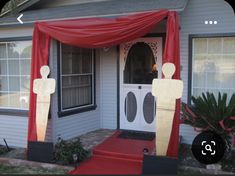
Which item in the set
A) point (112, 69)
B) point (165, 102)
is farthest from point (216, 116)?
point (112, 69)

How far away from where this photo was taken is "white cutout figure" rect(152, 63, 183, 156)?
4.82 meters

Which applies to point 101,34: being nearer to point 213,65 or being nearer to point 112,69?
point 112,69

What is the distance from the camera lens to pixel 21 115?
21.7 ft

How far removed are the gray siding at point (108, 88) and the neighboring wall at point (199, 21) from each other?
1.79 m

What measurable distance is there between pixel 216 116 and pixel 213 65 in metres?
1.49

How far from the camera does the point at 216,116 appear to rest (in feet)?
17.0

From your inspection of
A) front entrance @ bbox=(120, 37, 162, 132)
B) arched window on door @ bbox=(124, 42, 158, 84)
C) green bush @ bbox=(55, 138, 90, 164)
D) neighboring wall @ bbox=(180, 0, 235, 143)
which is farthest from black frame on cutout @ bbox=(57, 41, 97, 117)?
neighboring wall @ bbox=(180, 0, 235, 143)

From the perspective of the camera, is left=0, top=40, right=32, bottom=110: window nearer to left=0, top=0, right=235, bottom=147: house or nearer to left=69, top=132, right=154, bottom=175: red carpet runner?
left=0, top=0, right=235, bottom=147: house

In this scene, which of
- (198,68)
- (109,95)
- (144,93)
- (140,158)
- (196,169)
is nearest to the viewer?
(196,169)

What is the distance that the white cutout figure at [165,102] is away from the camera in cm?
482

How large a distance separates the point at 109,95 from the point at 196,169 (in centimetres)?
323

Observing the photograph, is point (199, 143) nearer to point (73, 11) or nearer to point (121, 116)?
point (121, 116)

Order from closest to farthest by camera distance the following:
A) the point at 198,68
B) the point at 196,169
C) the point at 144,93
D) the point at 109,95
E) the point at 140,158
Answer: the point at 196,169 → the point at 140,158 → the point at 198,68 → the point at 144,93 → the point at 109,95

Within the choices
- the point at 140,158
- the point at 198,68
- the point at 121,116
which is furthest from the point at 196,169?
the point at 121,116
